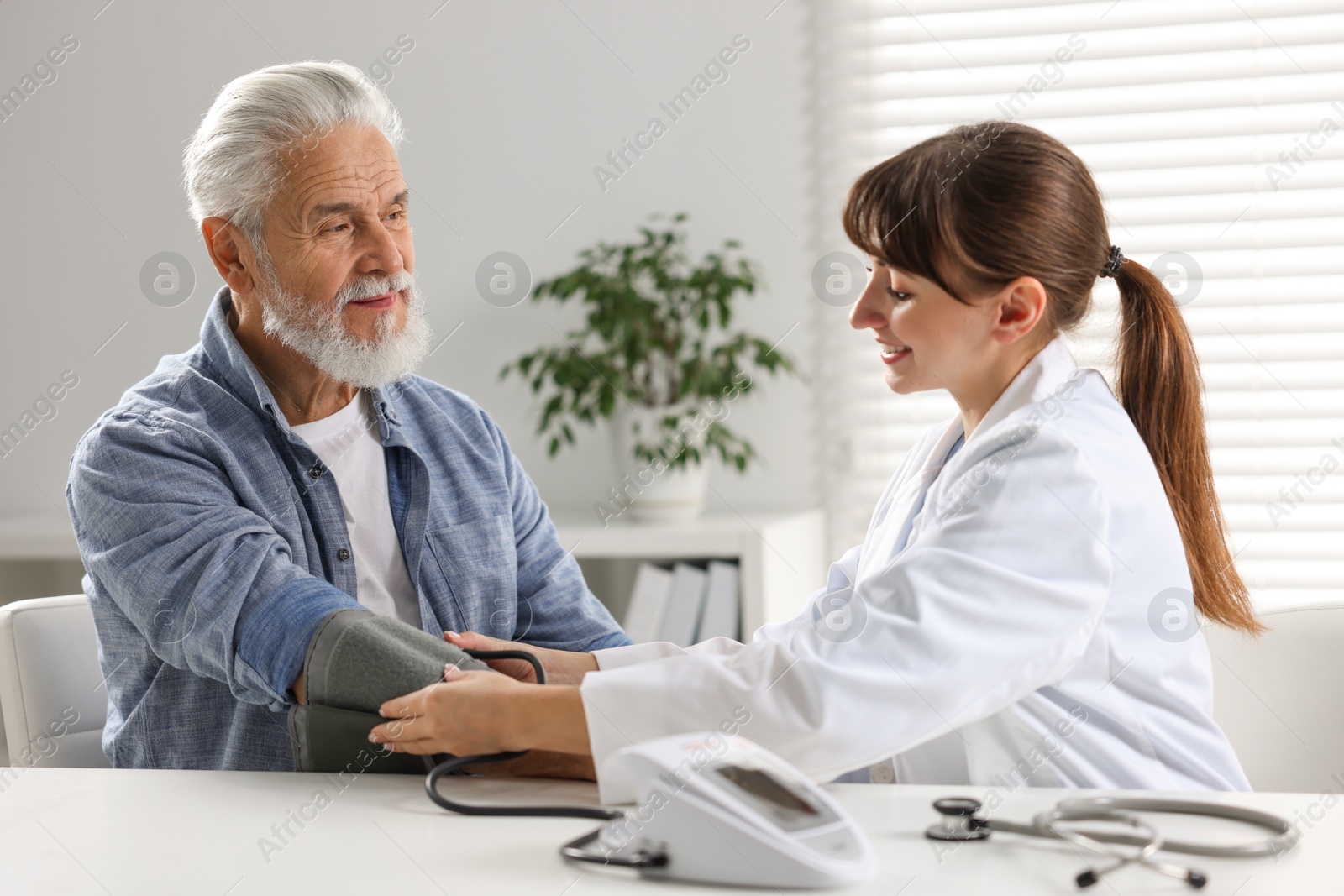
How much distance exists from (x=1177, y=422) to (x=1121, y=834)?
1.87ft

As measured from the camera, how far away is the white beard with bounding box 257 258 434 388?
164 cm

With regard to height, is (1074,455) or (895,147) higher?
(895,147)

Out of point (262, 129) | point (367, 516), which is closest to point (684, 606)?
point (367, 516)

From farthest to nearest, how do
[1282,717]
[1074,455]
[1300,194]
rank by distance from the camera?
[1300,194], [1282,717], [1074,455]

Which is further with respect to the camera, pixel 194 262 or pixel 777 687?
pixel 194 262

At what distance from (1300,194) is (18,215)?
11.2ft

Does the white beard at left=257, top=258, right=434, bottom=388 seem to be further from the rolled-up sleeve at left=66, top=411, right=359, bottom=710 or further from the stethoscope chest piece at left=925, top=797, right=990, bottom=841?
the stethoscope chest piece at left=925, top=797, right=990, bottom=841

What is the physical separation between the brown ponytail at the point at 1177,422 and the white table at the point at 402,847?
13.5 inches

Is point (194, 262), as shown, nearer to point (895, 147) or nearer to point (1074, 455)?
point (895, 147)

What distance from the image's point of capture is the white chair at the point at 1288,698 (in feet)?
4.50

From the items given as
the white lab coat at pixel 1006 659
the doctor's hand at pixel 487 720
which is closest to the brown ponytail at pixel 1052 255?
the white lab coat at pixel 1006 659

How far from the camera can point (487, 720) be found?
3.54 ft

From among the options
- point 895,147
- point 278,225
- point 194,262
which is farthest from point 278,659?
point 194,262

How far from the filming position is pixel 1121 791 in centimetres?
95
